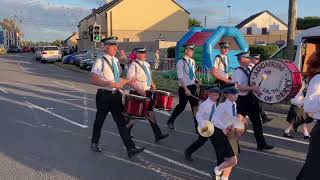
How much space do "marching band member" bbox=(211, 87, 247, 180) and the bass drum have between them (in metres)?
1.12

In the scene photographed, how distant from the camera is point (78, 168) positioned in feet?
22.4

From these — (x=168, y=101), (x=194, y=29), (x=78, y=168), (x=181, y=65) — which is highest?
(x=194, y=29)

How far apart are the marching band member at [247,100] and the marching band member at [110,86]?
1883 millimetres

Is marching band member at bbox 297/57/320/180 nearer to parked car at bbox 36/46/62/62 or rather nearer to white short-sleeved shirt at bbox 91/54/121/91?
white short-sleeved shirt at bbox 91/54/121/91

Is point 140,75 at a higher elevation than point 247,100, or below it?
higher

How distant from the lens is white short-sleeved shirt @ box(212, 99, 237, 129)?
5.80 metres

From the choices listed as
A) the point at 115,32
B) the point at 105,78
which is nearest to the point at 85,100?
the point at 105,78

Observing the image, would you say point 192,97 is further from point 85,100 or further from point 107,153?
point 85,100

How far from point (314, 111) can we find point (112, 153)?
429 centimetres

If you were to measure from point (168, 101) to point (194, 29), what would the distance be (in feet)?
50.8

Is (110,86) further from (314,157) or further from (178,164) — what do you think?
(314,157)

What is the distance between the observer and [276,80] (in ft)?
22.1

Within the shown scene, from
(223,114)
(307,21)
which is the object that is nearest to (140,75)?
(223,114)

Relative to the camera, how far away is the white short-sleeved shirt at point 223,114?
580cm
